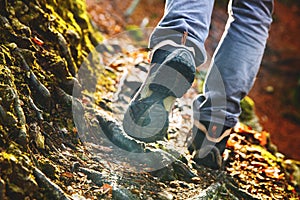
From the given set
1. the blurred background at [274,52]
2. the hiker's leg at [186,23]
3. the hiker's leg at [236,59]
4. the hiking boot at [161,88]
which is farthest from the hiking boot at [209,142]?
the blurred background at [274,52]

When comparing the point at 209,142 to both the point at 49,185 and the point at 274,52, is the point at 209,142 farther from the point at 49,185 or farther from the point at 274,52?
the point at 274,52

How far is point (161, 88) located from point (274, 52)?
5881 mm

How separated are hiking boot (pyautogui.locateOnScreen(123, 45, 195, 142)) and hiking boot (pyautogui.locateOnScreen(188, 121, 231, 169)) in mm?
312

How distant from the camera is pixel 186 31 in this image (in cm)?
183

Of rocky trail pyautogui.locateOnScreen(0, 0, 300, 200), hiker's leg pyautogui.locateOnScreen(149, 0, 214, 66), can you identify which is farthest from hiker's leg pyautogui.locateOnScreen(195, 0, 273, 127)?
rocky trail pyautogui.locateOnScreen(0, 0, 300, 200)

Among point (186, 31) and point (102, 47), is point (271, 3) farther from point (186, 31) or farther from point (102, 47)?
point (102, 47)

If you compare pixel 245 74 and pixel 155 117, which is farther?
pixel 245 74

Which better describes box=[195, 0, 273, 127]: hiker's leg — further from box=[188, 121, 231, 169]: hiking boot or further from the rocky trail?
the rocky trail

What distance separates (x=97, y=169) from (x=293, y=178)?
157cm

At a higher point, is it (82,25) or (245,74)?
(82,25)

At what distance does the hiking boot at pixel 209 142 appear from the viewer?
2123 mm

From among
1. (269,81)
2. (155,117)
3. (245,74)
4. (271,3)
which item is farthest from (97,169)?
(269,81)

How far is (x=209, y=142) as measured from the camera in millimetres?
2156

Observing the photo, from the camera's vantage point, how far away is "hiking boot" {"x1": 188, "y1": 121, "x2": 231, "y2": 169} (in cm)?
212
